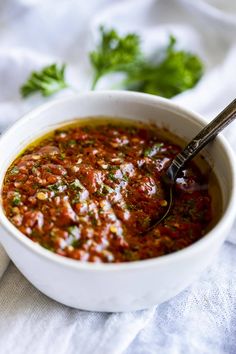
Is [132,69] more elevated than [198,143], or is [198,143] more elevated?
[198,143]

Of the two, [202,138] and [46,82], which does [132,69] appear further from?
[202,138]

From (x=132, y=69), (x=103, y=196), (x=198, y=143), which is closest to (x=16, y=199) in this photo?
(x=103, y=196)

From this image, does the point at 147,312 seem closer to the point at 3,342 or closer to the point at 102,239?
the point at 102,239

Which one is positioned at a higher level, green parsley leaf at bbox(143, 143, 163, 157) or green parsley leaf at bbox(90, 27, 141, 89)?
green parsley leaf at bbox(143, 143, 163, 157)

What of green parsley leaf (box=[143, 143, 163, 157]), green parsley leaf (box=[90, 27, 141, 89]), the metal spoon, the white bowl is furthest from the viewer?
green parsley leaf (box=[90, 27, 141, 89])

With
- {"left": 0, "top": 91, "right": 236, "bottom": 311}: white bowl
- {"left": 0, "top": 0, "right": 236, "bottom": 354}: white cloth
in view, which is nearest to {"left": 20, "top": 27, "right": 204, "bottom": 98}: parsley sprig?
{"left": 0, "top": 0, "right": 236, "bottom": 354}: white cloth

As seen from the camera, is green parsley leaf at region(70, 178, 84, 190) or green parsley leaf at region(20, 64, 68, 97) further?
green parsley leaf at region(20, 64, 68, 97)

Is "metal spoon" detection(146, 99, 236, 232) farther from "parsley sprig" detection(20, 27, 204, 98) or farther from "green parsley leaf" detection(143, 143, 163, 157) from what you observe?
"parsley sprig" detection(20, 27, 204, 98)
